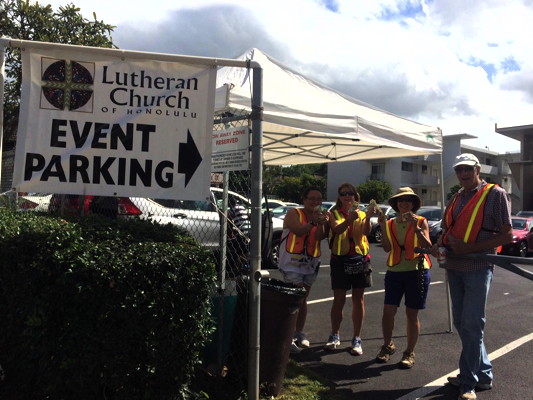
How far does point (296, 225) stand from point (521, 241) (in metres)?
14.3

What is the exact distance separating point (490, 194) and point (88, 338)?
10.3 ft

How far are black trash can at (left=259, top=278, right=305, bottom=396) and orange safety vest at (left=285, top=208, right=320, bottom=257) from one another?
1.05 meters

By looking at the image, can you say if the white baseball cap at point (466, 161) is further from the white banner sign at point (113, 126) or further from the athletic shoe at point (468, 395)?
the white banner sign at point (113, 126)

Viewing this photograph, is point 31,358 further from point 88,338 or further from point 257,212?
point 257,212

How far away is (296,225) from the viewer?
466 cm

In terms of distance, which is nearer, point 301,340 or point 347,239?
point 347,239

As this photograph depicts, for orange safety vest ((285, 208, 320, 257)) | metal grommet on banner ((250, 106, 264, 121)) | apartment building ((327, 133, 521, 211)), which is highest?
apartment building ((327, 133, 521, 211))

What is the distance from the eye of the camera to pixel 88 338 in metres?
2.68

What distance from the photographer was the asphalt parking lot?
398 cm

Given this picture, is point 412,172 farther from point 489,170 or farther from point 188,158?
point 188,158

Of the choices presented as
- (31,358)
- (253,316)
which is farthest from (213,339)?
(31,358)

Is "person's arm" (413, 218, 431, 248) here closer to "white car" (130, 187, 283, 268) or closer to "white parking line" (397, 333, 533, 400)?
"white parking line" (397, 333, 533, 400)

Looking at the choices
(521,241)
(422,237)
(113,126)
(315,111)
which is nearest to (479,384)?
(422,237)

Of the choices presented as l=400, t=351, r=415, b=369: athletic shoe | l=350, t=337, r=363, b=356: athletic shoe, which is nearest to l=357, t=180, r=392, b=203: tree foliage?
l=350, t=337, r=363, b=356: athletic shoe
